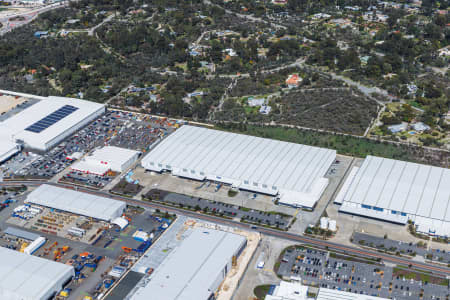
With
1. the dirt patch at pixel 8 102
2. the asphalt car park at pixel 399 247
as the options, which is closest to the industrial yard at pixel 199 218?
the asphalt car park at pixel 399 247

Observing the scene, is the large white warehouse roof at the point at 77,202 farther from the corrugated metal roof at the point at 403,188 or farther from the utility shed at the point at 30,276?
the corrugated metal roof at the point at 403,188

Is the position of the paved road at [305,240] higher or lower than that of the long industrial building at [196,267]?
lower

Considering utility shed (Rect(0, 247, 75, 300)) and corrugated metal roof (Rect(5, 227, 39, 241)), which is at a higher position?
utility shed (Rect(0, 247, 75, 300))

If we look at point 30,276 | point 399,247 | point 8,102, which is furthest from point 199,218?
point 8,102

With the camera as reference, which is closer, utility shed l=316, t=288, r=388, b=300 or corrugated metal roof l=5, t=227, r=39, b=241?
utility shed l=316, t=288, r=388, b=300

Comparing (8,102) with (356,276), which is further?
(8,102)

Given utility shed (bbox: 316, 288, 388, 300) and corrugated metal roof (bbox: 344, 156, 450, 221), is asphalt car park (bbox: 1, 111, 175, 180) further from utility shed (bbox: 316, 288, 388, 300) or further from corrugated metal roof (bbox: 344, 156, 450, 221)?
utility shed (bbox: 316, 288, 388, 300)

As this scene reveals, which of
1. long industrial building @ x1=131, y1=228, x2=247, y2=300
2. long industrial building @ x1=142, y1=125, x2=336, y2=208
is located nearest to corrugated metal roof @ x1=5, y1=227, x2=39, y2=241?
long industrial building @ x1=131, y1=228, x2=247, y2=300

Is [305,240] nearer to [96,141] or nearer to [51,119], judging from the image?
[96,141]
